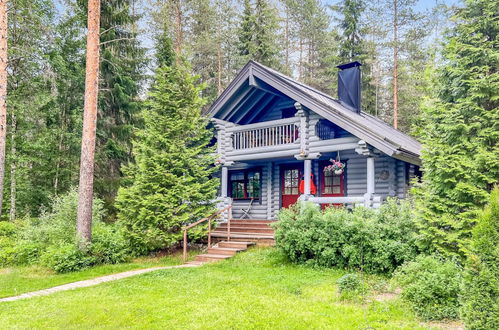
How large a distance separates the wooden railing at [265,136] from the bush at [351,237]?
157 inches

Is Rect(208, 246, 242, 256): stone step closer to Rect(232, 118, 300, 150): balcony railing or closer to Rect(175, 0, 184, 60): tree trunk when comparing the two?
Rect(232, 118, 300, 150): balcony railing

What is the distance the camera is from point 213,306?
5.30m

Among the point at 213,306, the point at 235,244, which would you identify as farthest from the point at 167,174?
the point at 213,306

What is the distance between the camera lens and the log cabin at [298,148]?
409 inches

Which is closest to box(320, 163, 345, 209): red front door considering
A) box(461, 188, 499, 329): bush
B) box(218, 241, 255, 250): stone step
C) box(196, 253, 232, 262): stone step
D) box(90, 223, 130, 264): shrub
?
box(218, 241, 255, 250): stone step

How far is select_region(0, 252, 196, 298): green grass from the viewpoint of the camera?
7.46 meters

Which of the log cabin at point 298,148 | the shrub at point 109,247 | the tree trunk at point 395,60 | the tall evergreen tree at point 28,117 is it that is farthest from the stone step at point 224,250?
the tree trunk at point 395,60

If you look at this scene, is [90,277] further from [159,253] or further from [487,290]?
[487,290]

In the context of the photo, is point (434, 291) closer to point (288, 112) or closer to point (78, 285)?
point (78, 285)

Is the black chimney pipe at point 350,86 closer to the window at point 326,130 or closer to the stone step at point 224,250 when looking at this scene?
the window at point 326,130

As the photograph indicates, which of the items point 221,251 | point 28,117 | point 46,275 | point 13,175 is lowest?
point 46,275

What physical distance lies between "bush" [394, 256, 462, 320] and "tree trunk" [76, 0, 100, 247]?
804cm

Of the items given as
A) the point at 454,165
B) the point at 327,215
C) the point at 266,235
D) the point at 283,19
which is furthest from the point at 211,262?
the point at 283,19

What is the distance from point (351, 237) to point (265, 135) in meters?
5.76
